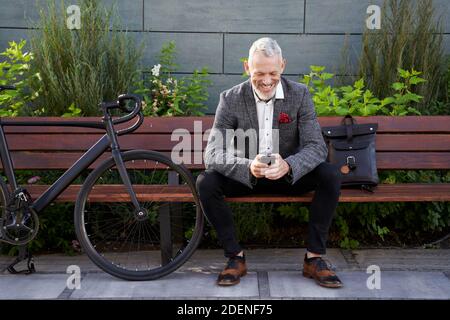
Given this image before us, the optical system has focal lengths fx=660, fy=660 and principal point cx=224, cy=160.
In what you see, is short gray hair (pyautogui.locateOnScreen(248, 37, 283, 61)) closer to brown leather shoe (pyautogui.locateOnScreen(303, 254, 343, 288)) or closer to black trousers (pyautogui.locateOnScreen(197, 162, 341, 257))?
black trousers (pyautogui.locateOnScreen(197, 162, 341, 257))

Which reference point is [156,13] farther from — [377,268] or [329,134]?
[377,268]

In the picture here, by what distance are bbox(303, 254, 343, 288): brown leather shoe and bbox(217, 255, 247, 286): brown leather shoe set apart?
0.37 metres

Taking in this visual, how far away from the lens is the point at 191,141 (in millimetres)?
4469

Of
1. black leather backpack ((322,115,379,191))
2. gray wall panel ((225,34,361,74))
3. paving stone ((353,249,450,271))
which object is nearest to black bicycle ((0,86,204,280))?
black leather backpack ((322,115,379,191))

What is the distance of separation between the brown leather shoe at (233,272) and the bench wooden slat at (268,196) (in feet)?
1.16

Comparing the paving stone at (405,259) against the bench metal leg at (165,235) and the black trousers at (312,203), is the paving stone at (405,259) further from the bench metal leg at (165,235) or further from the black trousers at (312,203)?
the bench metal leg at (165,235)

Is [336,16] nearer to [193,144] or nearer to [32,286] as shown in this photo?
[193,144]

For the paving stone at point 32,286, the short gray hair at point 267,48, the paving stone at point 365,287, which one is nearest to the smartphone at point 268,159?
the short gray hair at point 267,48

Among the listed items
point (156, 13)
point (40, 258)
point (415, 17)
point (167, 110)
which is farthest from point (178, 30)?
point (40, 258)

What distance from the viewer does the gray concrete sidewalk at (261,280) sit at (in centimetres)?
354

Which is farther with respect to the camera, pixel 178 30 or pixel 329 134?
pixel 178 30
